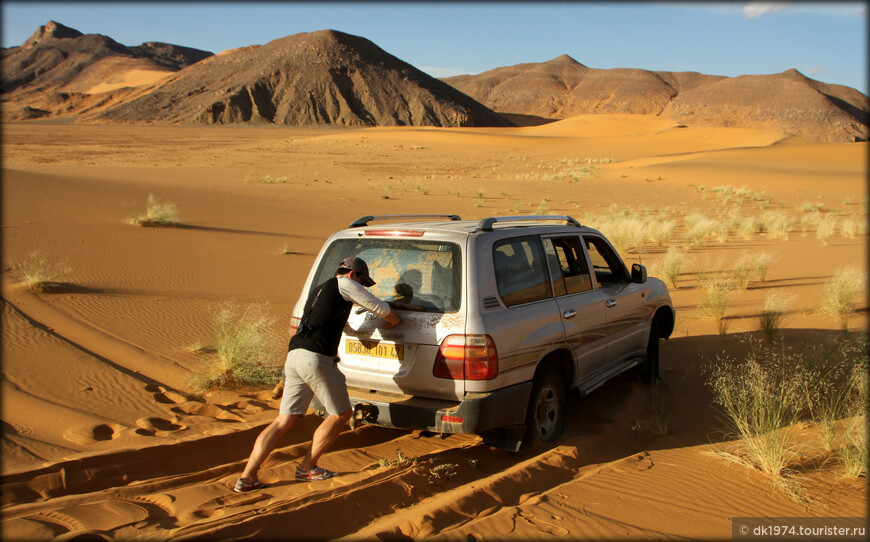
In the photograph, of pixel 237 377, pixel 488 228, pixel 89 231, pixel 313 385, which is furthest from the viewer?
pixel 89 231

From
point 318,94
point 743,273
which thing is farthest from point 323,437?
point 318,94

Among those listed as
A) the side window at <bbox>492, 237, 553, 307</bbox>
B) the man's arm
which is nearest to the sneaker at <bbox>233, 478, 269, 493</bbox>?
the man's arm

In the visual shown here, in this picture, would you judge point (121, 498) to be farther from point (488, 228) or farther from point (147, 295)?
point (147, 295)

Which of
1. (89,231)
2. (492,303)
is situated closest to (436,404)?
(492,303)

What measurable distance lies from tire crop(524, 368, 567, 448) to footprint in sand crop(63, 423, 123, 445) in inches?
132

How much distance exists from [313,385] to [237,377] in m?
2.62

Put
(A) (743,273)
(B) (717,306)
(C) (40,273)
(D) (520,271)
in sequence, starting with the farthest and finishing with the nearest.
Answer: (A) (743,273), (B) (717,306), (C) (40,273), (D) (520,271)

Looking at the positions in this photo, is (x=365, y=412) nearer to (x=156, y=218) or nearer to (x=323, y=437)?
(x=323, y=437)

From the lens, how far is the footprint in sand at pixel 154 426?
18.0ft

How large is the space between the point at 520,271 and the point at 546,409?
115 cm

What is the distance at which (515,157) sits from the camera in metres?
58.1

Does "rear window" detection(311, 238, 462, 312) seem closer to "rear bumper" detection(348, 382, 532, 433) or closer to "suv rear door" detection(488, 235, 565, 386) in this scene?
"suv rear door" detection(488, 235, 565, 386)

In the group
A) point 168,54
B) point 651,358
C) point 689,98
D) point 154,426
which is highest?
point 168,54

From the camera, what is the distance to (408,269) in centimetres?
488
